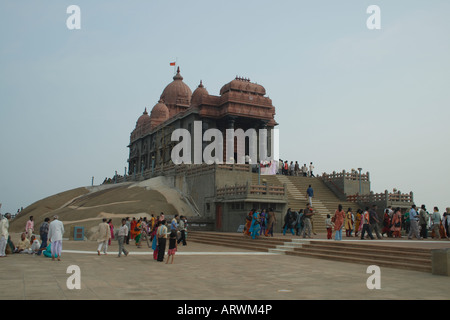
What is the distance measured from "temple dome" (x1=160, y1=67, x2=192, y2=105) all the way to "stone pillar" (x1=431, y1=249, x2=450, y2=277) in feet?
171

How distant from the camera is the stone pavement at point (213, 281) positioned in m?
7.91

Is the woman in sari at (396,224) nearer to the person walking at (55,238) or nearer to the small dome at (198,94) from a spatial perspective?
the person walking at (55,238)

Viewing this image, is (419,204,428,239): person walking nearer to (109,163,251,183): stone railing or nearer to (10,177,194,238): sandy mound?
(109,163,251,183): stone railing

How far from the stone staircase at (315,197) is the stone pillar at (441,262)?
50.0ft

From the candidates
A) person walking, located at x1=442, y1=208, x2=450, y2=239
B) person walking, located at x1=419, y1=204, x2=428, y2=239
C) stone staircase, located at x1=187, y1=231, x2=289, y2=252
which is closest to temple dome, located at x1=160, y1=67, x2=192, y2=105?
stone staircase, located at x1=187, y1=231, x2=289, y2=252

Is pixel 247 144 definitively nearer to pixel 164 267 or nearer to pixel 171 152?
pixel 171 152

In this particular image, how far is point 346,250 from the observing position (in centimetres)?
1566

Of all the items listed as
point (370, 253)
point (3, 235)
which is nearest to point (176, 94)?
point (3, 235)

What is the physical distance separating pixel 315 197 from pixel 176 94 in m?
34.6

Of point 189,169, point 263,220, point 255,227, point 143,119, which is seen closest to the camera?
point 255,227

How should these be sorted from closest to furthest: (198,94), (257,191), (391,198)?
(257,191), (391,198), (198,94)

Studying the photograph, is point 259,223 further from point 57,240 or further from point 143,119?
point 143,119
